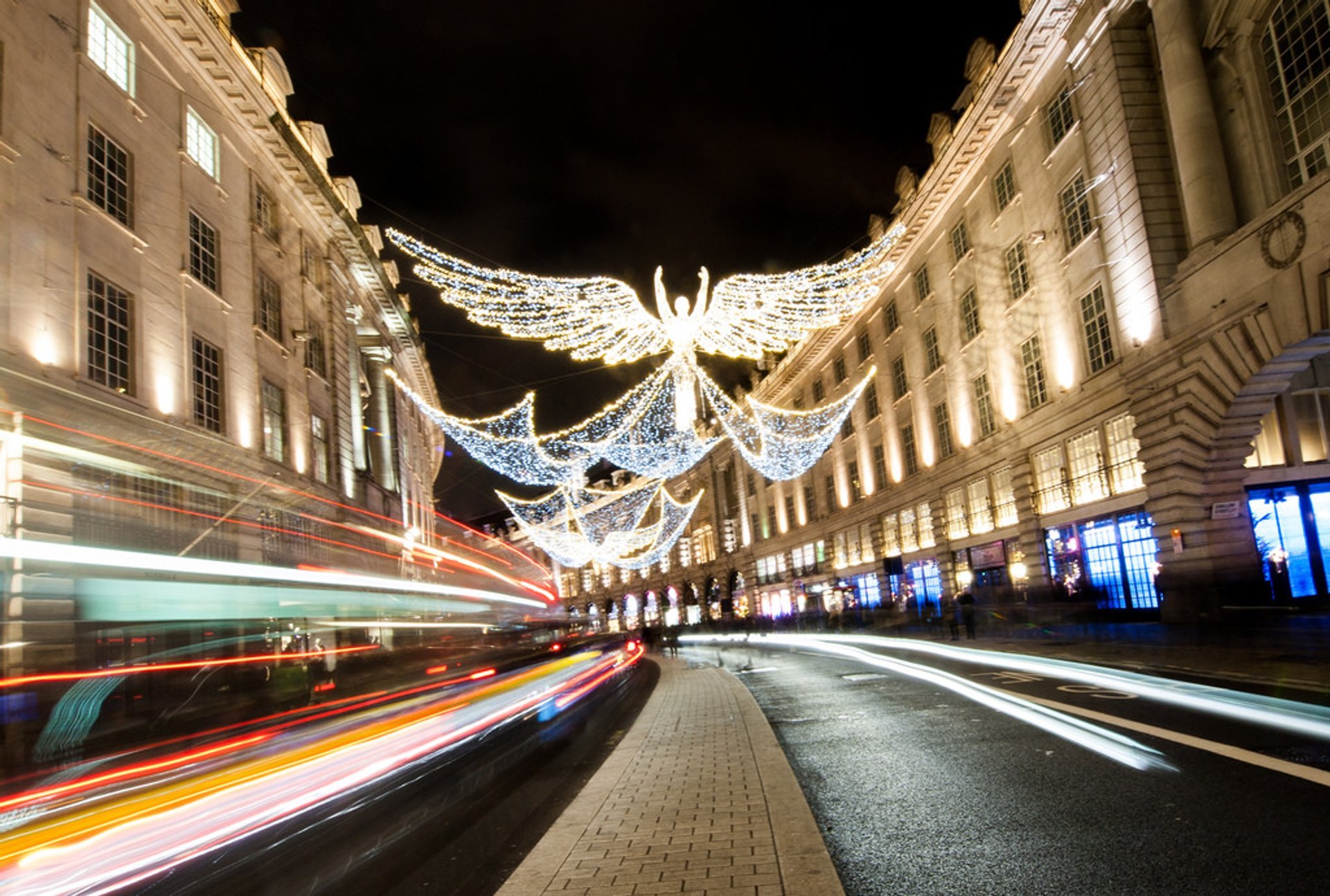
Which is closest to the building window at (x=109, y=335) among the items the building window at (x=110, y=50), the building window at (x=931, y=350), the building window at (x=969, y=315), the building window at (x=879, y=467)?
the building window at (x=110, y=50)

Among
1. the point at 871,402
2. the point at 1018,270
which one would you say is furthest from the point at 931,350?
the point at 1018,270

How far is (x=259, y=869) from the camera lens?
21.8 ft

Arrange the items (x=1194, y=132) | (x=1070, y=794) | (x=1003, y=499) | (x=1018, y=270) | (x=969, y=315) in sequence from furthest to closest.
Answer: (x=969, y=315)
(x=1003, y=499)
(x=1018, y=270)
(x=1194, y=132)
(x=1070, y=794)

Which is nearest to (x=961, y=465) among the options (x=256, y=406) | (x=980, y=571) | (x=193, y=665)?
(x=980, y=571)

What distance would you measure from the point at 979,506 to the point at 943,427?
167 inches

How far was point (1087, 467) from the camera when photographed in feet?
85.9

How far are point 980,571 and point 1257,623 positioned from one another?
48.0 feet

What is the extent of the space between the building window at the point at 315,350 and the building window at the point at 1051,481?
23.3m

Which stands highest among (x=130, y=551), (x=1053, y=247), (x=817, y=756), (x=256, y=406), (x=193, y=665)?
(x=1053, y=247)

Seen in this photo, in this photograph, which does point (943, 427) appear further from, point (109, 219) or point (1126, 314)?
point (109, 219)

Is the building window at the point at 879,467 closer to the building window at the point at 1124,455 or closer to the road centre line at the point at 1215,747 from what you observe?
the building window at the point at 1124,455

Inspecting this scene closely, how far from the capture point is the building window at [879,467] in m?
43.1

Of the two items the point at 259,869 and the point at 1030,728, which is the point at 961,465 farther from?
the point at 259,869

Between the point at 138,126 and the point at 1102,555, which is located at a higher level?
the point at 138,126
